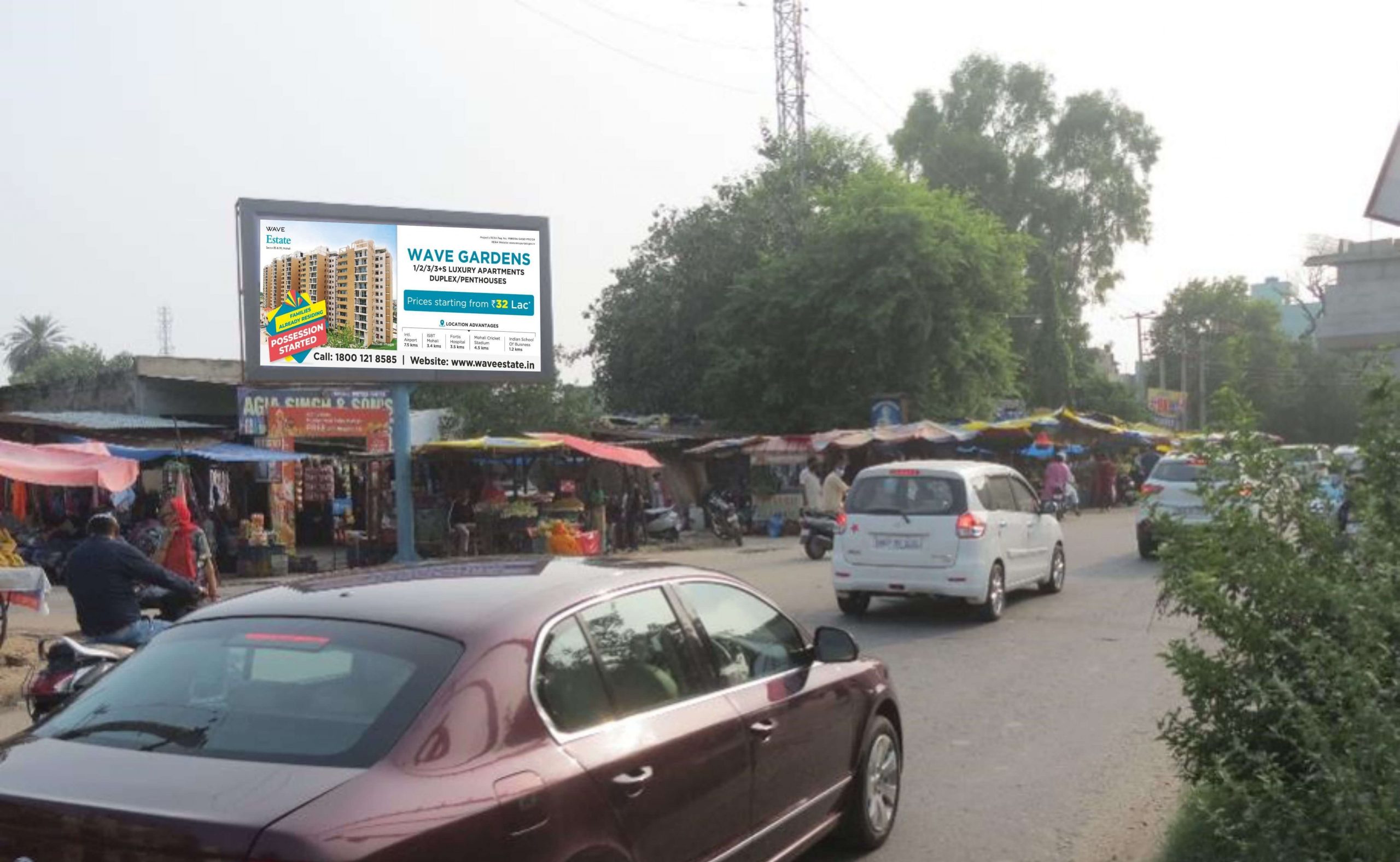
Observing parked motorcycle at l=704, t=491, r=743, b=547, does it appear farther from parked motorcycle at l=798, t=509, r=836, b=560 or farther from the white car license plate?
the white car license plate

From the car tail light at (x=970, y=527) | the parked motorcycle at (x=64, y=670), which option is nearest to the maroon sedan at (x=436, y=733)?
the parked motorcycle at (x=64, y=670)

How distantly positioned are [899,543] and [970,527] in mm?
775

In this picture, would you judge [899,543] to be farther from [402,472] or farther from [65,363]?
[65,363]

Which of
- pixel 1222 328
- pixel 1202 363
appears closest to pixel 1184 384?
pixel 1202 363

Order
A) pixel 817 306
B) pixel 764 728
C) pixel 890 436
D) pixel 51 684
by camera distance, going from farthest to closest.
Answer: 1. pixel 817 306
2. pixel 890 436
3. pixel 51 684
4. pixel 764 728

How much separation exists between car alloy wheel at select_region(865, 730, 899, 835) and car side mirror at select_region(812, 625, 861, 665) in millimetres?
629

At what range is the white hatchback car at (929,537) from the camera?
12633 millimetres

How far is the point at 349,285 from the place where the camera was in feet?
68.9

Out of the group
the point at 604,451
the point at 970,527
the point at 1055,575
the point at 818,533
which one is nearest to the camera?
the point at 970,527

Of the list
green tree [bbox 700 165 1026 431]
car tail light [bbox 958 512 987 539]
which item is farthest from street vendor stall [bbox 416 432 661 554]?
green tree [bbox 700 165 1026 431]

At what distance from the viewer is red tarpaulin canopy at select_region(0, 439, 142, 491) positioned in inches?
553

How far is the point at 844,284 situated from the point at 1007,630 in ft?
81.9

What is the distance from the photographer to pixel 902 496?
42.6ft

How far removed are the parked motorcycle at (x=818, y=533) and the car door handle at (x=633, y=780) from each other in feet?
57.6
